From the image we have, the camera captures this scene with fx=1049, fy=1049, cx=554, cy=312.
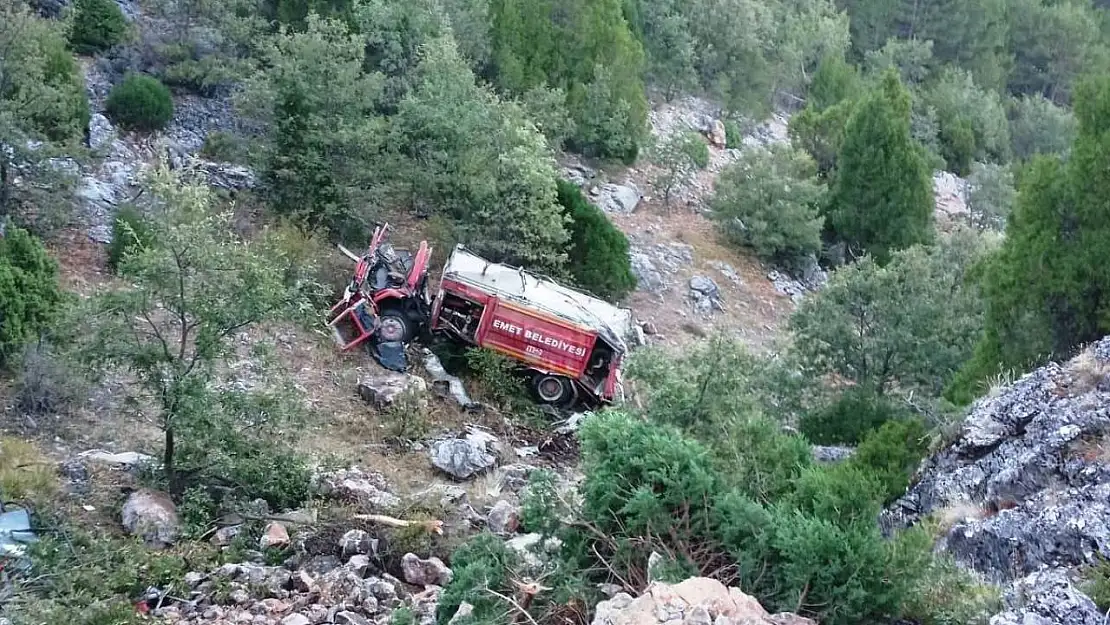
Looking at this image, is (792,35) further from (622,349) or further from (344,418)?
(344,418)

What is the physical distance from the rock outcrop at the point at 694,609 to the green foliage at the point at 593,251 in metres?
15.1

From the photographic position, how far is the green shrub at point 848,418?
16094 millimetres

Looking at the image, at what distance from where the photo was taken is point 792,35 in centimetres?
4431

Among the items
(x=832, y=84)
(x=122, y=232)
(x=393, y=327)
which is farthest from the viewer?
(x=832, y=84)

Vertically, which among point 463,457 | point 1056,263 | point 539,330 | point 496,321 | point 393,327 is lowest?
point 393,327

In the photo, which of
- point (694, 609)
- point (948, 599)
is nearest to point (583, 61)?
point (948, 599)

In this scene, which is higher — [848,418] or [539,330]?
[848,418]

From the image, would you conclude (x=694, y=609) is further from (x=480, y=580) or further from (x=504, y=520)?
(x=504, y=520)

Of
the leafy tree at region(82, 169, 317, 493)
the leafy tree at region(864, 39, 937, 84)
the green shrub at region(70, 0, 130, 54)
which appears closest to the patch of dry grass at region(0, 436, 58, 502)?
the leafy tree at region(82, 169, 317, 493)

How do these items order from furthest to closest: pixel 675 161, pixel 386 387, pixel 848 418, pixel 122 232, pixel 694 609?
pixel 675 161 < pixel 122 232 < pixel 848 418 < pixel 386 387 < pixel 694 609

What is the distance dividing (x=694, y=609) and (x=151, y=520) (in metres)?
6.76

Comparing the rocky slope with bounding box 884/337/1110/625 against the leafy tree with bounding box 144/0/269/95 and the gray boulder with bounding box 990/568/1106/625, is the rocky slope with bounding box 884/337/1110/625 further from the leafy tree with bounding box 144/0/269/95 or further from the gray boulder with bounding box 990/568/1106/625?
the leafy tree with bounding box 144/0/269/95

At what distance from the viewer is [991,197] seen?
109 feet

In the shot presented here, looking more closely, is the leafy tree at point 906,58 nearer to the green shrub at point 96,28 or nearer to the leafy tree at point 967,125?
the leafy tree at point 967,125
